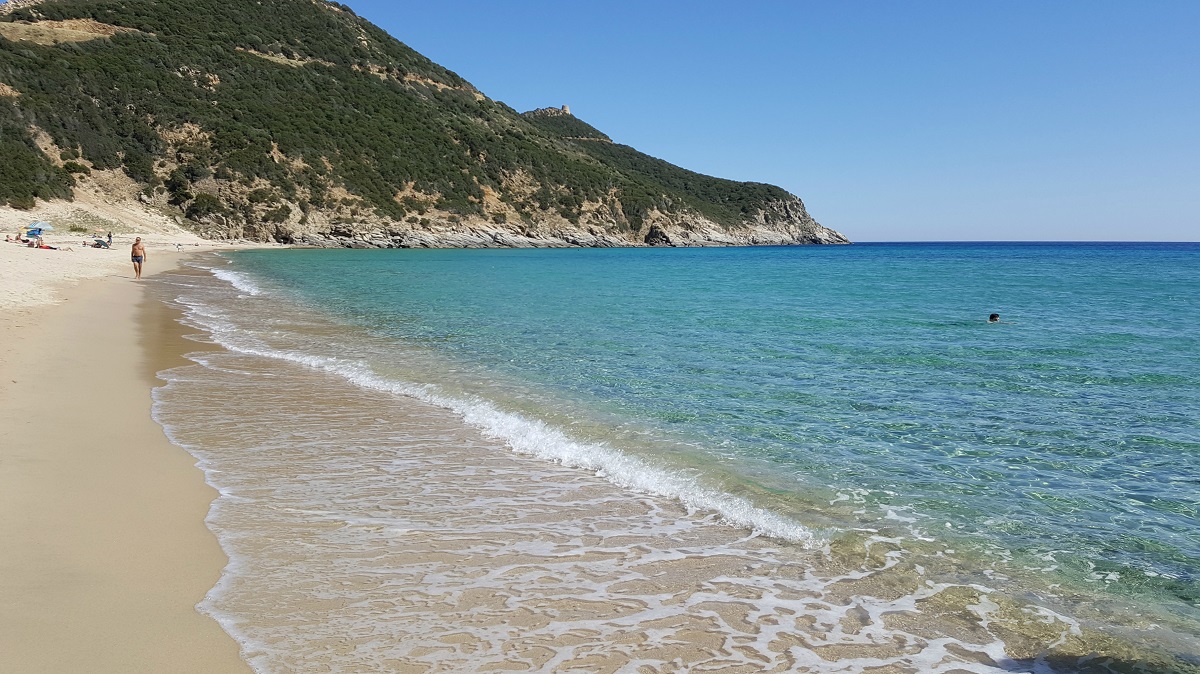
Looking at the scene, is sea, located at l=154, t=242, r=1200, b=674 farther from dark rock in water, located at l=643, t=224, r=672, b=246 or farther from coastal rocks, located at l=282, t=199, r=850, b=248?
dark rock in water, located at l=643, t=224, r=672, b=246

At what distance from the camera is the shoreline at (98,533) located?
361cm

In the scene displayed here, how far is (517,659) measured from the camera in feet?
12.1

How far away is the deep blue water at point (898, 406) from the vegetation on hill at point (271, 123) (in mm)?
52333

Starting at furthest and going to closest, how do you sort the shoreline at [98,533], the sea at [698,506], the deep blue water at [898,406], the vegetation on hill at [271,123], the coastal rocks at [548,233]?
the coastal rocks at [548,233], the vegetation on hill at [271,123], the deep blue water at [898,406], the sea at [698,506], the shoreline at [98,533]

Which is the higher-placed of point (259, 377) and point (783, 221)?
point (783, 221)

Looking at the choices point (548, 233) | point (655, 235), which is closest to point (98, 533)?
point (548, 233)

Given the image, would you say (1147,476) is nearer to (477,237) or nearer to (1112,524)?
(1112,524)

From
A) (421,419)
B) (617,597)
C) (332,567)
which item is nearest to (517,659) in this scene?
(617,597)

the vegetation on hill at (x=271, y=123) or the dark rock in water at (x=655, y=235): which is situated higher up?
the vegetation on hill at (x=271, y=123)

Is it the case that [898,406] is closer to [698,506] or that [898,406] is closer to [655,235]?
[698,506]

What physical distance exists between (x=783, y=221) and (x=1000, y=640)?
162052 millimetres

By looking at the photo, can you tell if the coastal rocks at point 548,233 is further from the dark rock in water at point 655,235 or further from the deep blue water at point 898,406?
the deep blue water at point 898,406

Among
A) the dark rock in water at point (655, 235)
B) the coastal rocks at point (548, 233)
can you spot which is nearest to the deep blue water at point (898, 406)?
the coastal rocks at point (548, 233)

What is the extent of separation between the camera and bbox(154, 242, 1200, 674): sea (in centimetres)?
397
